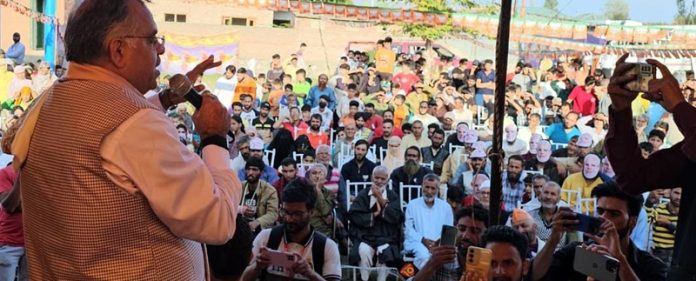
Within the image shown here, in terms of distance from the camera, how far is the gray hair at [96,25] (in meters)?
1.57

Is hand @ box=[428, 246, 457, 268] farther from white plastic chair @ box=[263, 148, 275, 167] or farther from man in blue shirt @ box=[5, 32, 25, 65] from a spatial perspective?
man in blue shirt @ box=[5, 32, 25, 65]

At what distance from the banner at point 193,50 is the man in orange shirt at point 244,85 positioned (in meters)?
2.01

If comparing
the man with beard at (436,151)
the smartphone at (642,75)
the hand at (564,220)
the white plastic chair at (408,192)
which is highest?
the smartphone at (642,75)

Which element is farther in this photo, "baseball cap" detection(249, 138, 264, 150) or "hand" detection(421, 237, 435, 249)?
"baseball cap" detection(249, 138, 264, 150)

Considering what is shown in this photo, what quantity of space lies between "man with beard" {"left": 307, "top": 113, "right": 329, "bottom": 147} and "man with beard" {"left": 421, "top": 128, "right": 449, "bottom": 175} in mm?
1450

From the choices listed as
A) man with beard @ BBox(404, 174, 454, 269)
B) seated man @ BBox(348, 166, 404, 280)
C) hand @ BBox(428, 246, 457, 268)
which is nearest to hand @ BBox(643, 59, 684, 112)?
hand @ BBox(428, 246, 457, 268)

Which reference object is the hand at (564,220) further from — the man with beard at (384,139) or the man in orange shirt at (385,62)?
the man in orange shirt at (385,62)

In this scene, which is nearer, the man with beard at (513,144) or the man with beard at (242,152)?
the man with beard at (242,152)

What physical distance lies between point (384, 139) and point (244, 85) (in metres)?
3.94

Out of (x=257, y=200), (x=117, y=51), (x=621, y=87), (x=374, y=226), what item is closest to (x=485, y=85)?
(x=374, y=226)

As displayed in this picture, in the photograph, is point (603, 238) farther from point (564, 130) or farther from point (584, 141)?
point (564, 130)

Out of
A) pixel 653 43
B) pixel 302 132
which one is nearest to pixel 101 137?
pixel 302 132

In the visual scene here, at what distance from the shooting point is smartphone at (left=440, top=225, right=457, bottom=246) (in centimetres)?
335

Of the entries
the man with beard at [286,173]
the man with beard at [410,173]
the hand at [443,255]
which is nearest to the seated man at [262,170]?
the man with beard at [286,173]
